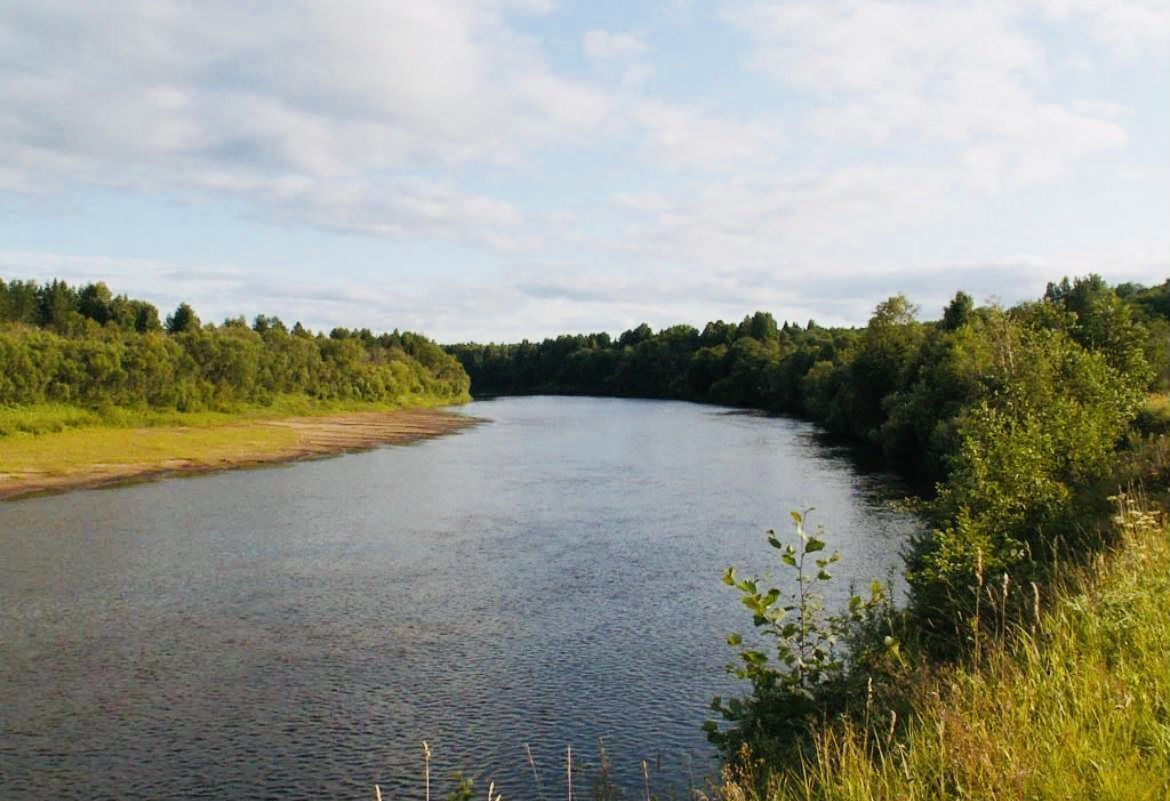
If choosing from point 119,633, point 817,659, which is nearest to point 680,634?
point 817,659

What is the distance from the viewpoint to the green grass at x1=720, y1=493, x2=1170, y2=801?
5.84 metres

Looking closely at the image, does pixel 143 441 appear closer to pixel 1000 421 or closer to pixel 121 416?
pixel 121 416

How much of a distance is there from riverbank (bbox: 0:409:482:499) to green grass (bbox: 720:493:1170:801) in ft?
138

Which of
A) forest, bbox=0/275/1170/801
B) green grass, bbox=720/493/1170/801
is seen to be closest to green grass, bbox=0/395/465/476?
forest, bbox=0/275/1170/801

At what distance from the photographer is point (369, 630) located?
70.4ft

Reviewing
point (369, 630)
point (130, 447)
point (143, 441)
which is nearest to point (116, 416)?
point (143, 441)

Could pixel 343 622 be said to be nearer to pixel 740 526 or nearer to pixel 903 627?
pixel 903 627

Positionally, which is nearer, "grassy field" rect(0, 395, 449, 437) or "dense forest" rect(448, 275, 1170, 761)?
"dense forest" rect(448, 275, 1170, 761)

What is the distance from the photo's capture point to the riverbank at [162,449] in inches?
1805

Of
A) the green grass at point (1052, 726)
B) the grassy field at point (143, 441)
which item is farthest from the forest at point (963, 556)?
the grassy field at point (143, 441)

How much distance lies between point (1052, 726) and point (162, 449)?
195 ft

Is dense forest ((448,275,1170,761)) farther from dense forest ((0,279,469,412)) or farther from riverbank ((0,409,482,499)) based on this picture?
dense forest ((0,279,469,412))

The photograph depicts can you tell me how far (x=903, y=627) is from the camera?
1417 cm

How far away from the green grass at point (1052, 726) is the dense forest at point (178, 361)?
67113mm
